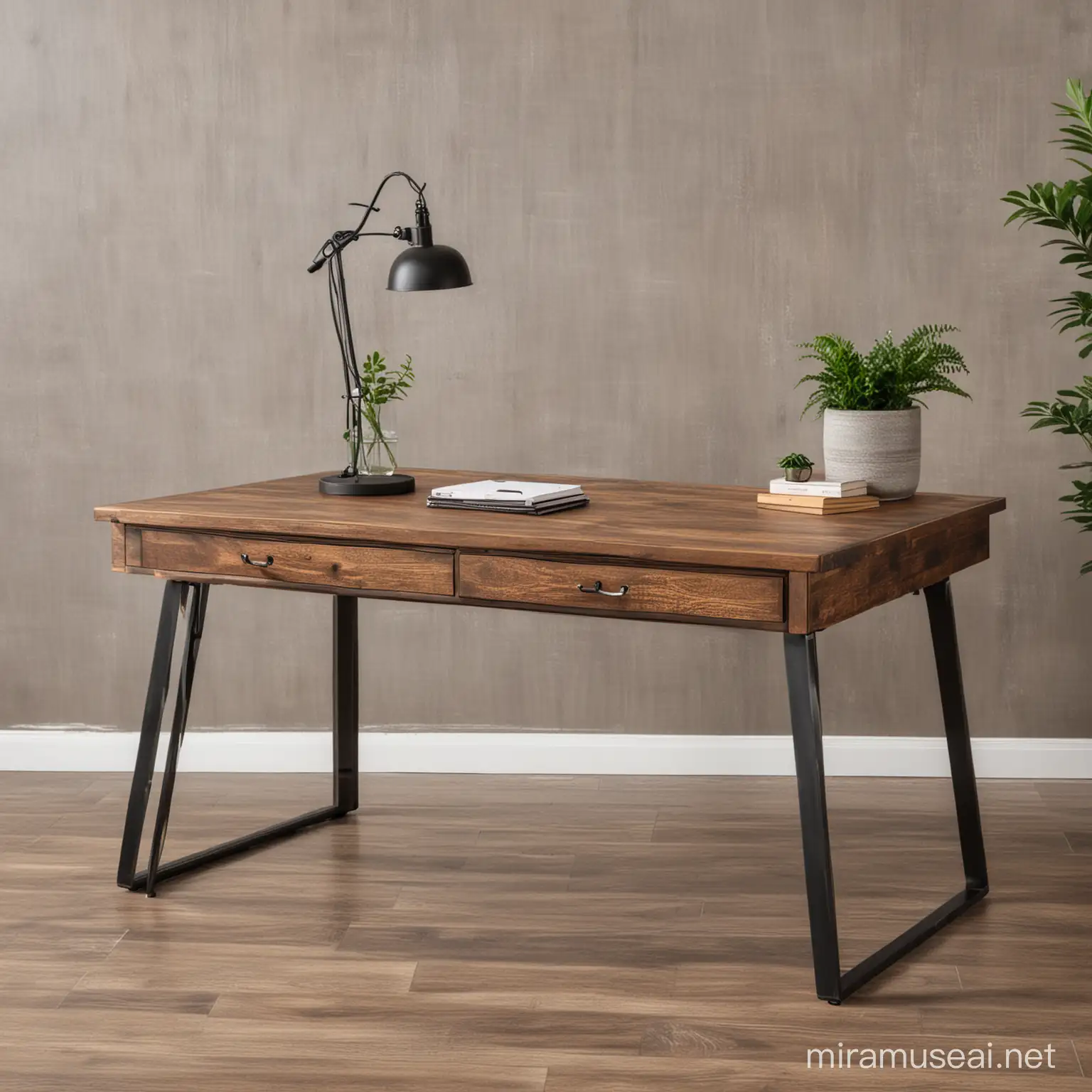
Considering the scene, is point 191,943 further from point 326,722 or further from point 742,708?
point 742,708

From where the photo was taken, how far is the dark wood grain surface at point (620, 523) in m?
2.45

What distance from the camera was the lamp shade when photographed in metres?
Answer: 2.94

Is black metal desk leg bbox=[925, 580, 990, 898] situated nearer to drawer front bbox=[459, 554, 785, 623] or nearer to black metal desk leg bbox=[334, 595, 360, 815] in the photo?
drawer front bbox=[459, 554, 785, 623]

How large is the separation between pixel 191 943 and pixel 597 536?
1071mm

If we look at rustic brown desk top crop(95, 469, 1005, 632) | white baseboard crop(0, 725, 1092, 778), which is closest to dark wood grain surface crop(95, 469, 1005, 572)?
rustic brown desk top crop(95, 469, 1005, 632)

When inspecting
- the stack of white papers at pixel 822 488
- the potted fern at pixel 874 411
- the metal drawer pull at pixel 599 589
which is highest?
the potted fern at pixel 874 411

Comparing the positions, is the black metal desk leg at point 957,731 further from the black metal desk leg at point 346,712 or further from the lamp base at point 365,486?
the black metal desk leg at point 346,712

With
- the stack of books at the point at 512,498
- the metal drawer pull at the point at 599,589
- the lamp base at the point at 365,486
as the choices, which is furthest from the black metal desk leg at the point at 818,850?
the lamp base at the point at 365,486

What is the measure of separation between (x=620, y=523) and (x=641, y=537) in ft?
0.56

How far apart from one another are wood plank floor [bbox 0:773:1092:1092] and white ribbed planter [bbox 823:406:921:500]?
0.82 m

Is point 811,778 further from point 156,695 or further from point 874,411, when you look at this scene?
point 156,695

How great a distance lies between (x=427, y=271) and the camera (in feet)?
9.67

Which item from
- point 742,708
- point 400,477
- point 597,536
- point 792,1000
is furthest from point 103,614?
point 792,1000

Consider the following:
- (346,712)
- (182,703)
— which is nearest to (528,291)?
(346,712)
